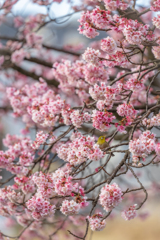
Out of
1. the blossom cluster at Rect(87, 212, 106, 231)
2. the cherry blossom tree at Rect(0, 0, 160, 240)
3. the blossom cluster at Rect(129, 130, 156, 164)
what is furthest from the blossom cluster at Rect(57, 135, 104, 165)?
the blossom cluster at Rect(87, 212, 106, 231)

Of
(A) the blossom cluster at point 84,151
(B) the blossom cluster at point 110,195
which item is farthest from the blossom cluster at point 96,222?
(A) the blossom cluster at point 84,151

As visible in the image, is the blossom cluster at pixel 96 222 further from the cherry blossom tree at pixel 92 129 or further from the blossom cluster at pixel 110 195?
the blossom cluster at pixel 110 195

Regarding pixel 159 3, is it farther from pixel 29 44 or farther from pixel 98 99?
pixel 29 44

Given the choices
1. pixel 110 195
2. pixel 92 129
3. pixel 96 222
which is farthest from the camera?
pixel 92 129

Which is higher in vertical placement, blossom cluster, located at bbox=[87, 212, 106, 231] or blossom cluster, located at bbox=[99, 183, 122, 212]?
blossom cluster, located at bbox=[99, 183, 122, 212]

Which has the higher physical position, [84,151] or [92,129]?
[92,129]

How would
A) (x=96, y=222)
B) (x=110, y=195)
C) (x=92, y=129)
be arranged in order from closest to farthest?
(x=110, y=195), (x=96, y=222), (x=92, y=129)

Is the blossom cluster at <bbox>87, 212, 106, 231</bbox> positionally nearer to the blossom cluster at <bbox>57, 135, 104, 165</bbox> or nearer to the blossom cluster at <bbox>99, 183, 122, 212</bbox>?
the blossom cluster at <bbox>99, 183, 122, 212</bbox>

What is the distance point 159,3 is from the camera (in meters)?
1.90

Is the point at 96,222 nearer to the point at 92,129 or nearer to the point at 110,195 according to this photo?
the point at 110,195

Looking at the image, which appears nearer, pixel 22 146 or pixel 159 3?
pixel 159 3

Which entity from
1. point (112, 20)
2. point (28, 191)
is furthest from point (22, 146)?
point (112, 20)

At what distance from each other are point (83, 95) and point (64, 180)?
120 cm

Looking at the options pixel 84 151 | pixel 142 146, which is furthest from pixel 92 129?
pixel 142 146
